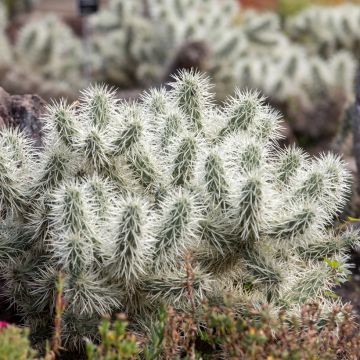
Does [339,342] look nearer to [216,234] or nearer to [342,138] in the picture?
[216,234]

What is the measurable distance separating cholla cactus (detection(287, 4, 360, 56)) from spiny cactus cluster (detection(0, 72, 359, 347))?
9.44m

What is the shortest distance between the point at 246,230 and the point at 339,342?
25.0 inches

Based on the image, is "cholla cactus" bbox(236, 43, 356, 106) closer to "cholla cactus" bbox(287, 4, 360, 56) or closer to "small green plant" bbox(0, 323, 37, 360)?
"cholla cactus" bbox(287, 4, 360, 56)

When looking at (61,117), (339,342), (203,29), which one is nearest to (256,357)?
(339,342)

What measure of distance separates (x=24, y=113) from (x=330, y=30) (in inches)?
367

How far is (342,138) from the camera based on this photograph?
788 centimetres

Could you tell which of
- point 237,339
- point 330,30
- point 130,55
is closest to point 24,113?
point 237,339

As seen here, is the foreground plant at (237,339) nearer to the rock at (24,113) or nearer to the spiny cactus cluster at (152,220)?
the spiny cactus cluster at (152,220)

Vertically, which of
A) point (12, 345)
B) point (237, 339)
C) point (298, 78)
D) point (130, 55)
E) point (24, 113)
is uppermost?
point (12, 345)

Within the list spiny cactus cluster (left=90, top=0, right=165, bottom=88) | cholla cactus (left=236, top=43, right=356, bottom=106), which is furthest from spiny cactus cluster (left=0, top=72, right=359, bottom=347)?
spiny cactus cluster (left=90, top=0, right=165, bottom=88)

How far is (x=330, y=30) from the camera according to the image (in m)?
13.2

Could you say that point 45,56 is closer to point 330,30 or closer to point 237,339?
point 330,30

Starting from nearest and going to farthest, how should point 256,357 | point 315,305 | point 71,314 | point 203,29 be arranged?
point 256,357
point 315,305
point 71,314
point 203,29

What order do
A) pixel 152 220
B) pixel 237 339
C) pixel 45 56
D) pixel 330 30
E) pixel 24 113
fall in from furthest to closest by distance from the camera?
1. pixel 330 30
2. pixel 45 56
3. pixel 24 113
4. pixel 152 220
5. pixel 237 339
